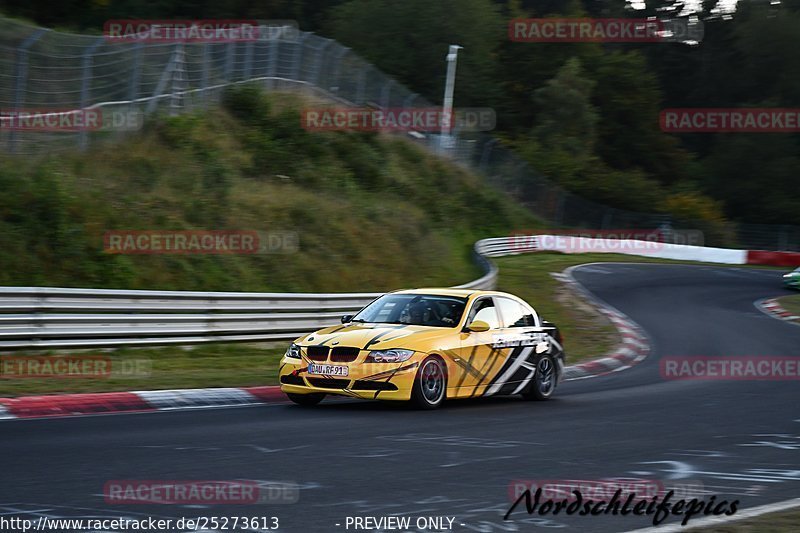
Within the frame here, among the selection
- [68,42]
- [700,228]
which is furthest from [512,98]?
[68,42]

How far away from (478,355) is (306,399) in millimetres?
1984

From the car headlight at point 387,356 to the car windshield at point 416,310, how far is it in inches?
39.6

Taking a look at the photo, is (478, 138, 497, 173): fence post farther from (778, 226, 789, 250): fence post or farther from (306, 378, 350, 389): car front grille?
(306, 378, 350, 389): car front grille

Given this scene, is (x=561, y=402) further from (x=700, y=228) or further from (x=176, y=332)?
(x=700, y=228)

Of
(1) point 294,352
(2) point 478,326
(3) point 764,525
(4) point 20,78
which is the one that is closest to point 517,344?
(2) point 478,326

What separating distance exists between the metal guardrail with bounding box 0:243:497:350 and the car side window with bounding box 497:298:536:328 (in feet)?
17.3

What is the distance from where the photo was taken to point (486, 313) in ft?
41.1

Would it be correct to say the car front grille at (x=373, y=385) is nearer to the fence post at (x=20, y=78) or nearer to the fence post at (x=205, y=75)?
the fence post at (x=20, y=78)

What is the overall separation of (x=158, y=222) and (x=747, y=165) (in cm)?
5868

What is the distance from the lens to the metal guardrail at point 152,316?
14094 millimetres

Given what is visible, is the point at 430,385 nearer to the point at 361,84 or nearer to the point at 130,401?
the point at 130,401

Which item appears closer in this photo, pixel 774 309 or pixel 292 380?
pixel 292 380

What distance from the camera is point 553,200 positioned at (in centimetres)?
5375

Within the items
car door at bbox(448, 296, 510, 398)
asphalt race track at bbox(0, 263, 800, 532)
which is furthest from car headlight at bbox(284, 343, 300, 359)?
car door at bbox(448, 296, 510, 398)
